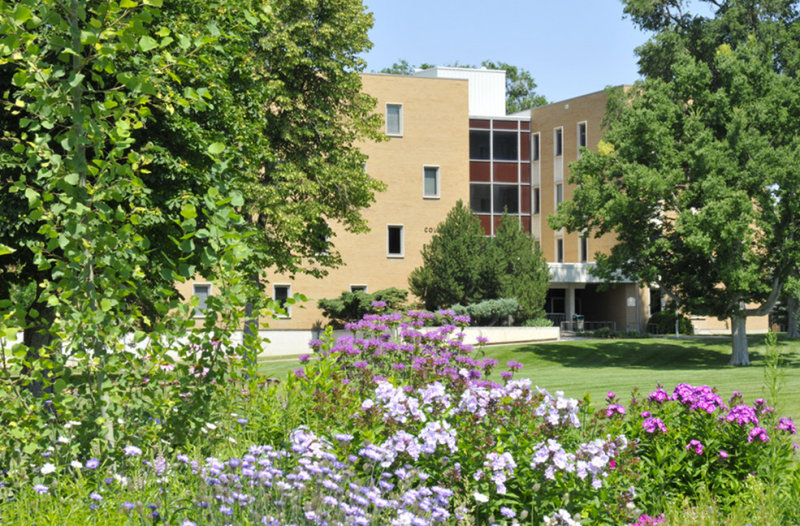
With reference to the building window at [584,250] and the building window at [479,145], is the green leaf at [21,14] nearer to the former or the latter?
the building window at [479,145]

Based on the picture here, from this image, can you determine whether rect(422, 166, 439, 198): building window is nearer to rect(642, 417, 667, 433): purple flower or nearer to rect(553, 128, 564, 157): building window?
rect(553, 128, 564, 157): building window

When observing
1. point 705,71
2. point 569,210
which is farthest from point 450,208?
point 705,71

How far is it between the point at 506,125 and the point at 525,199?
4303mm

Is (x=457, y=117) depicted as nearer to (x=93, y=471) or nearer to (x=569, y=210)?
(x=569, y=210)

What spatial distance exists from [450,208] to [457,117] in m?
4.58

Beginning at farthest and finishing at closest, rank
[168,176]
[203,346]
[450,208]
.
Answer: [450,208]
[168,176]
[203,346]

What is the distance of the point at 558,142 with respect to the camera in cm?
Answer: 5041

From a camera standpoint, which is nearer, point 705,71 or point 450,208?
point 705,71

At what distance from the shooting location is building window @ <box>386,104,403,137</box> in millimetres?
42625

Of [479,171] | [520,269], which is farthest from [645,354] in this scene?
[479,171]

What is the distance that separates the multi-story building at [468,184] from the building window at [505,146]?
2.6 inches

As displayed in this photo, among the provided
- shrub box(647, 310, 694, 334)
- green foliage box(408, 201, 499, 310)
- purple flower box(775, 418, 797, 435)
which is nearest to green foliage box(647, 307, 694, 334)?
shrub box(647, 310, 694, 334)

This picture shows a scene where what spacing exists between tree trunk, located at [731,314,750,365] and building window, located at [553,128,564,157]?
67.0 ft

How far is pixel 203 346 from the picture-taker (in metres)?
6.18
